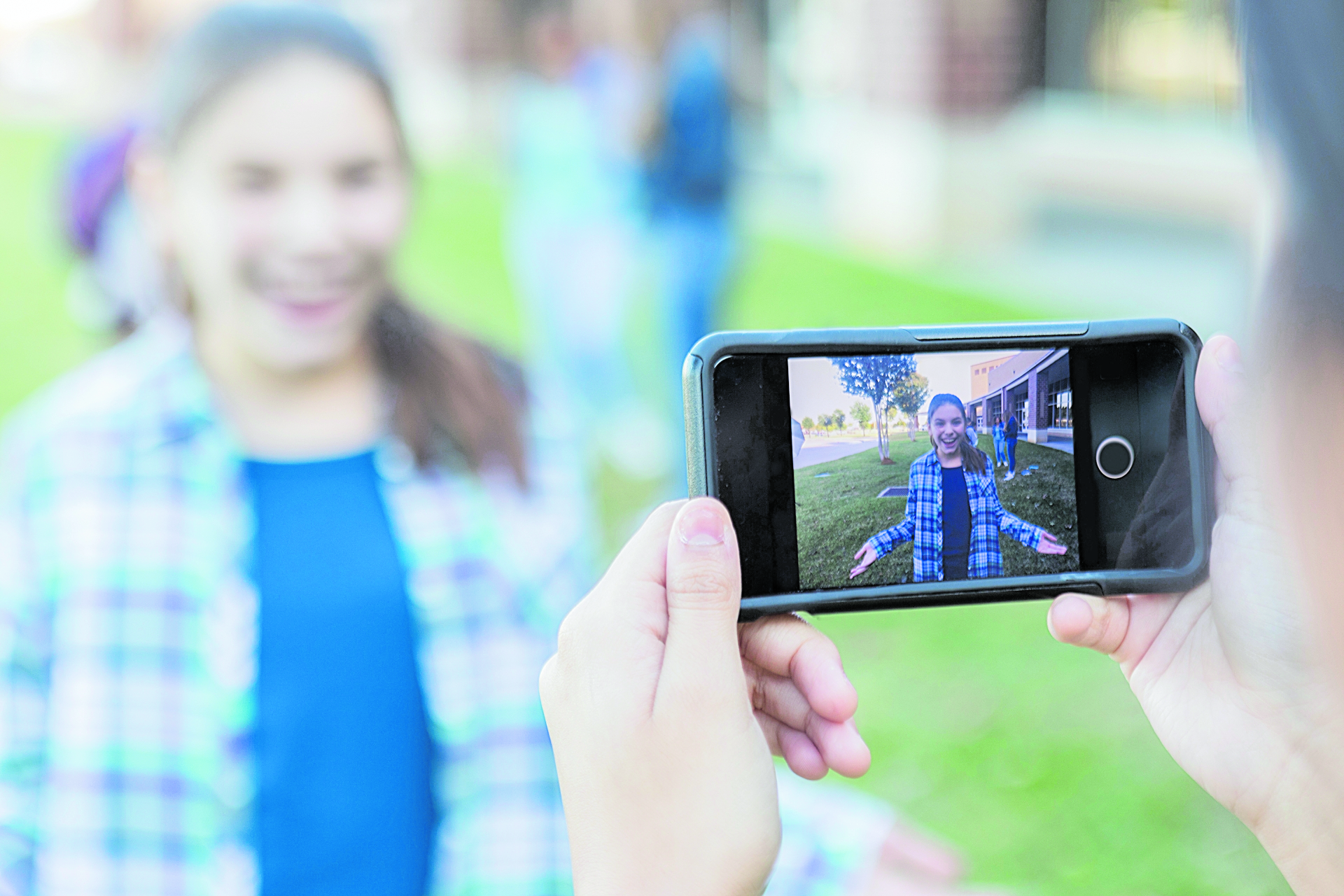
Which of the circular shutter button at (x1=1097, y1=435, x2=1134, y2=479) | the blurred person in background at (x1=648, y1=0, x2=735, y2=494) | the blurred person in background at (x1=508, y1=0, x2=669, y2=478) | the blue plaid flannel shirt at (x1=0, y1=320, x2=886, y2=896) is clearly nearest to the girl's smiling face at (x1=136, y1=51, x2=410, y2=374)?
the blue plaid flannel shirt at (x1=0, y1=320, x2=886, y2=896)

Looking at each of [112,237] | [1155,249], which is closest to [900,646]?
[112,237]

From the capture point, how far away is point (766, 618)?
3.23 ft

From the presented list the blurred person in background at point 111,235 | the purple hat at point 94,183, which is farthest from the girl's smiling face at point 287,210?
the purple hat at point 94,183

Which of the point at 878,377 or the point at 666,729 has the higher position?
the point at 878,377

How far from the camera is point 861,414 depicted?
0.95 m

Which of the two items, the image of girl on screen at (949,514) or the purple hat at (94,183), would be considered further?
the purple hat at (94,183)

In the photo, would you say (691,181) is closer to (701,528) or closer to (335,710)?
(335,710)

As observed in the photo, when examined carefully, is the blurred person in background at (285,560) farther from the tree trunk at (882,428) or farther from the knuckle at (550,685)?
the tree trunk at (882,428)

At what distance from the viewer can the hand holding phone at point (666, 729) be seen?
2.65 ft

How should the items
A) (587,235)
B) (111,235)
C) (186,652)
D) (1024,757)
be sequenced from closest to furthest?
(186,652), (111,235), (1024,757), (587,235)

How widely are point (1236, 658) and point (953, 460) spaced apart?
0.28 m

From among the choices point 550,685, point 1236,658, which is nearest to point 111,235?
point 550,685

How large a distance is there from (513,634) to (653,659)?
83 cm

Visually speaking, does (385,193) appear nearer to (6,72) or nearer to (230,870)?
(230,870)
